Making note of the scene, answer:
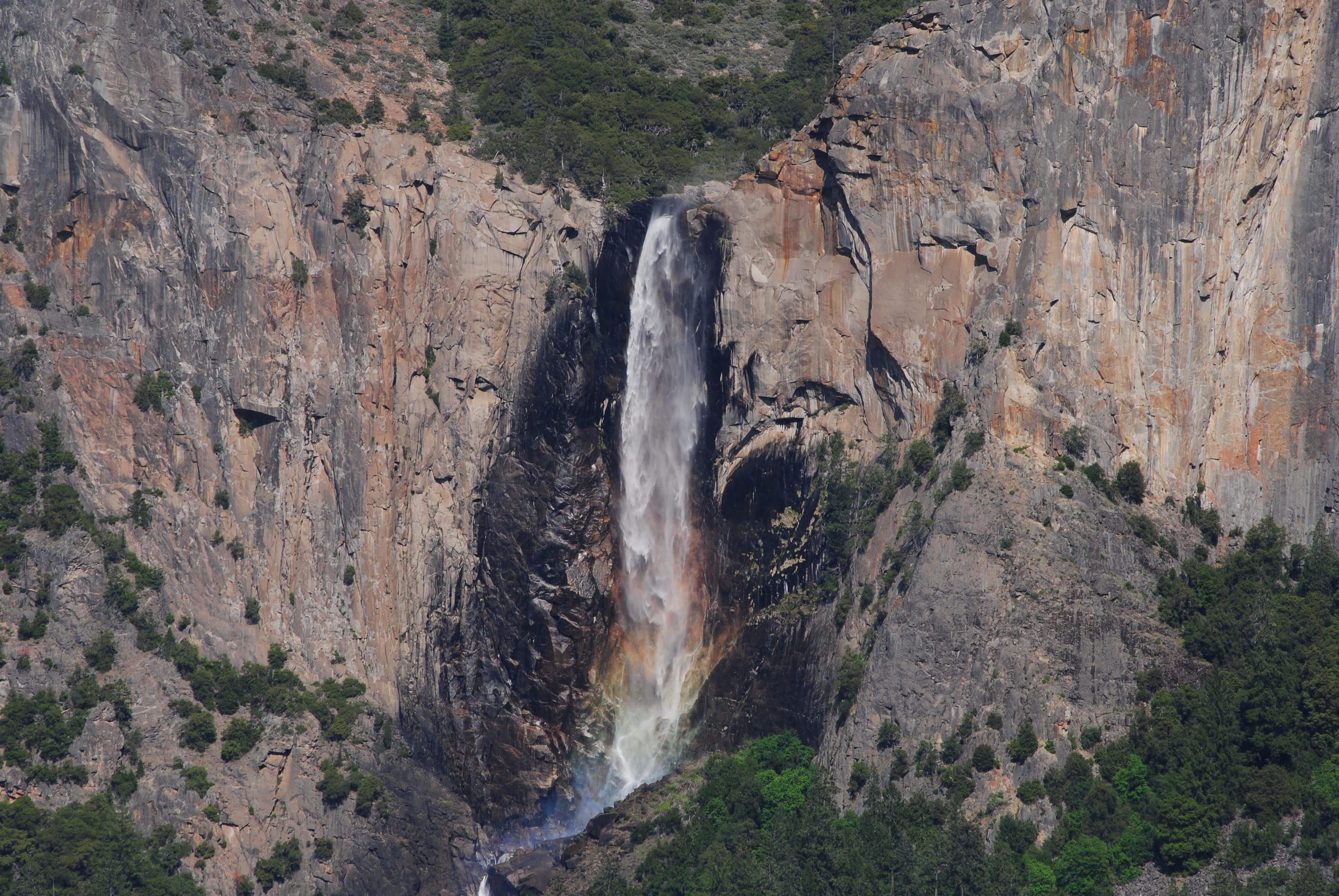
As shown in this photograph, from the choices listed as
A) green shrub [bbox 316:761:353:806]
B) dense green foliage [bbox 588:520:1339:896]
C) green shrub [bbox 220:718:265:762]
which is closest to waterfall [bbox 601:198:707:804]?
dense green foliage [bbox 588:520:1339:896]

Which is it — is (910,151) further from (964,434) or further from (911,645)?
(911,645)

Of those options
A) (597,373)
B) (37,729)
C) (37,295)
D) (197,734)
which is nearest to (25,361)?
(37,295)

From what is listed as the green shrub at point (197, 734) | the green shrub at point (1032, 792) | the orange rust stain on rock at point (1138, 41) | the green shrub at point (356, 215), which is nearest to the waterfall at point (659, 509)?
the green shrub at point (356, 215)

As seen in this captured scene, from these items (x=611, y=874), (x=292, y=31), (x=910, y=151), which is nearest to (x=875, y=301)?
(x=910, y=151)

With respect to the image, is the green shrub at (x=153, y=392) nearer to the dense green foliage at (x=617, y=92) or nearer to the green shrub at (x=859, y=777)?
the dense green foliage at (x=617, y=92)

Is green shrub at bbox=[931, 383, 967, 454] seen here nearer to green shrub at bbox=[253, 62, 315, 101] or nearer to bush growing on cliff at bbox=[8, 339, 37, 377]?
green shrub at bbox=[253, 62, 315, 101]

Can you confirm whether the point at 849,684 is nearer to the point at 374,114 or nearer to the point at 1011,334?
the point at 1011,334
